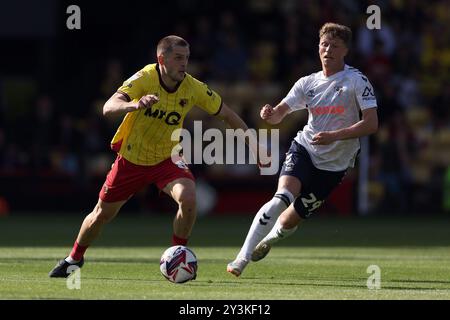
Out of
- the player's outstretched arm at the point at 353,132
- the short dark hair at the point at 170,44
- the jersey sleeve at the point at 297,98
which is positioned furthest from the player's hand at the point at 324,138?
the short dark hair at the point at 170,44

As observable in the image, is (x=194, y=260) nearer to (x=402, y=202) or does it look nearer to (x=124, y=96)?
(x=124, y=96)

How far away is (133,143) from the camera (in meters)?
11.3

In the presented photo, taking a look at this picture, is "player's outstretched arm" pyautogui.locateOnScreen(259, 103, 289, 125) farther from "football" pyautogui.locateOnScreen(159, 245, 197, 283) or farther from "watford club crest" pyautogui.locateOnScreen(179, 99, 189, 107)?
"football" pyautogui.locateOnScreen(159, 245, 197, 283)

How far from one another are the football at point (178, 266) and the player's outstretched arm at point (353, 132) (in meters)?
1.64

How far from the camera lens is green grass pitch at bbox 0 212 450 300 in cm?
1001

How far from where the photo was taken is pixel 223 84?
84.5 ft

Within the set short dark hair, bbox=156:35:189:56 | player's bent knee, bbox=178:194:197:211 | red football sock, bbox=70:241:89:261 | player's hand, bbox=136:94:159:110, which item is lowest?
red football sock, bbox=70:241:89:261

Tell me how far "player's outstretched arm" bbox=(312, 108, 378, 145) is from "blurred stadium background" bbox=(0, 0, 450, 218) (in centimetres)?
1199

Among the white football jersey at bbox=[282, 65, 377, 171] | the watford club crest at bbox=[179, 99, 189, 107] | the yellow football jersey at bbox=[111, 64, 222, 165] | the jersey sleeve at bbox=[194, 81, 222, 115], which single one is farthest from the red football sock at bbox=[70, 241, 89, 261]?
the white football jersey at bbox=[282, 65, 377, 171]

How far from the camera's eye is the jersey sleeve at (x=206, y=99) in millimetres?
11422

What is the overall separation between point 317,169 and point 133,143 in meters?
1.87

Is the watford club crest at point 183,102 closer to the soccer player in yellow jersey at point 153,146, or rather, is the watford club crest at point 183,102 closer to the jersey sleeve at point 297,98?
the soccer player in yellow jersey at point 153,146

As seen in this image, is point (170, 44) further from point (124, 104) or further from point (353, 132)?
point (353, 132)
